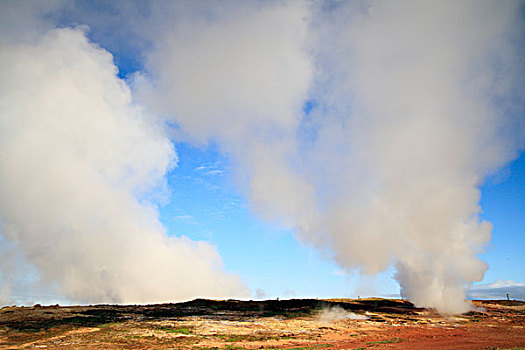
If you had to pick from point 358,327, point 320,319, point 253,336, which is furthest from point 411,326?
point 253,336

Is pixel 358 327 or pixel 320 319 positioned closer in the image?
pixel 358 327

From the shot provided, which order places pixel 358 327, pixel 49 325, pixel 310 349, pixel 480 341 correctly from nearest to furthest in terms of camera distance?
pixel 310 349 < pixel 480 341 < pixel 49 325 < pixel 358 327

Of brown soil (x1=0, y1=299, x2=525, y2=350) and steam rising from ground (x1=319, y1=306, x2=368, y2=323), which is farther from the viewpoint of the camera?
Answer: steam rising from ground (x1=319, y1=306, x2=368, y2=323)

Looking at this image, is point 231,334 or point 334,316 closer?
point 231,334

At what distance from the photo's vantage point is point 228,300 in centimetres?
7956

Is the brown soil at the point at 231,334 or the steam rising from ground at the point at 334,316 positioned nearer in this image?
the brown soil at the point at 231,334

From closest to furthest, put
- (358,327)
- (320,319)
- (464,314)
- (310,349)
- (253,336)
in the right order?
(310,349), (253,336), (358,327), (320,319), (464,314)

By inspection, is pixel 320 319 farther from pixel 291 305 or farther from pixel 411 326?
pixel 291 305

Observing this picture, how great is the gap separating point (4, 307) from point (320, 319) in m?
53.5

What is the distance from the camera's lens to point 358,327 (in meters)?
43.7

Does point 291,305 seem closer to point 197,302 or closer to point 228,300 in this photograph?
point 228,300

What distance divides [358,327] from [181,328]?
23.4 metres

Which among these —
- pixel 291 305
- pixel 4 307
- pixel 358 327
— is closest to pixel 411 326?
pixel 358 327

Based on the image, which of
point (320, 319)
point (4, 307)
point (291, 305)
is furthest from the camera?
point (291, 305)
